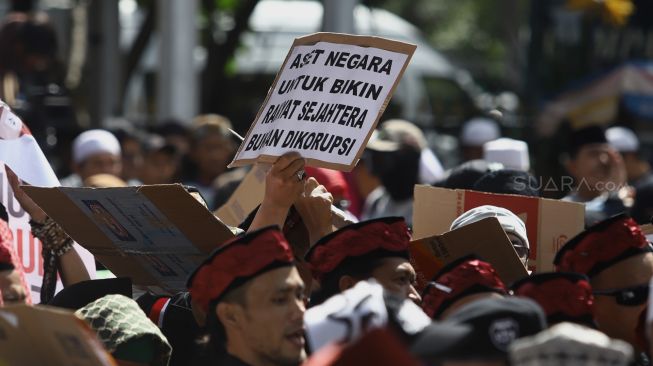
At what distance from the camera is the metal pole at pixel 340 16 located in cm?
1211

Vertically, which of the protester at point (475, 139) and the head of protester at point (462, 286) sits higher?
the head of protester at point (462, 286)

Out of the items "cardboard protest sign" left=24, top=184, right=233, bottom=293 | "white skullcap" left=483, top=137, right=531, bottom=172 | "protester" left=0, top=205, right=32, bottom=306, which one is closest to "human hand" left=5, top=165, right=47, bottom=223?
"cardboard protest sign" left=24, top=184, right=233, bottom=293

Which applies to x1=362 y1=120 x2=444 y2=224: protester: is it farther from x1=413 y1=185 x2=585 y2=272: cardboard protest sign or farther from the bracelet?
the bracelet

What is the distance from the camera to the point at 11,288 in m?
4.89

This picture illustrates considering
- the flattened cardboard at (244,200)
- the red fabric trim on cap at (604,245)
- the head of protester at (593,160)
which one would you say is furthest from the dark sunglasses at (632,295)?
the head of protester at (593,160)

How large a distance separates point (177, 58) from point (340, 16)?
6.07ft

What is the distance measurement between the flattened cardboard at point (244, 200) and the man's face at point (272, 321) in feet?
8.75

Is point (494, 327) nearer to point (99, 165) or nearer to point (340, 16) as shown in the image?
point (99, 165)

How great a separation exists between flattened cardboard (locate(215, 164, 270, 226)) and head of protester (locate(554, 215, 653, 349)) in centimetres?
231

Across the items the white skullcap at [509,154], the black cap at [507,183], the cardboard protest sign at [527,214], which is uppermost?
the cardboard protest sign at [527,214]

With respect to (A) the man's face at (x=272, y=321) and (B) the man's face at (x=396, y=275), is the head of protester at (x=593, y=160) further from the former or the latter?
(A) the man's face at (x=272, y=321)

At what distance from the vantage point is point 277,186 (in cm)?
538

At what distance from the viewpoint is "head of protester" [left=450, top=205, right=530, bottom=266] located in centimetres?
580

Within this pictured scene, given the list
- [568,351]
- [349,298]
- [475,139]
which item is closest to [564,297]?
[349,298]
